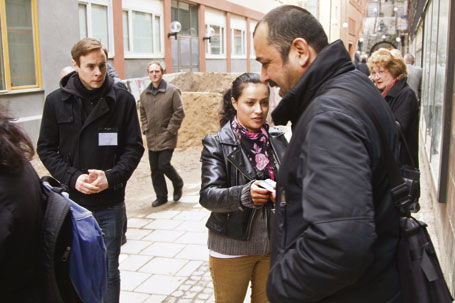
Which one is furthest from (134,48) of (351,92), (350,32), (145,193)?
(350,32)

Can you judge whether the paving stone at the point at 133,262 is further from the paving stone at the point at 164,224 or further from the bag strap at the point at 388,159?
the bag strap at the point at 388,159

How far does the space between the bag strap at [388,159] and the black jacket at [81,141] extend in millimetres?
2186

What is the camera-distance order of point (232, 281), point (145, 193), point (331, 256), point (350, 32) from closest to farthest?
point (331, 256), point (232, 281), point (145, 193), point (350, 32)

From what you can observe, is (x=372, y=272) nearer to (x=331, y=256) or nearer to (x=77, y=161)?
(x=331, y=256)

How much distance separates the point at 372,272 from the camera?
166 cm

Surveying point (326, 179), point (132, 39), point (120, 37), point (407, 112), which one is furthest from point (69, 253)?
point (132, 39)

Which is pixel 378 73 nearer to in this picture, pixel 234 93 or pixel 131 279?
pixel 234 93

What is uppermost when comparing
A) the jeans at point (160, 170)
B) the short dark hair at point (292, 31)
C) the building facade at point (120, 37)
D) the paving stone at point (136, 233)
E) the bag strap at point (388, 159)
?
the building facade at point (120, 37)

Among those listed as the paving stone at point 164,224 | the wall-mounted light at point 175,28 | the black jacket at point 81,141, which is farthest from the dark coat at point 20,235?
the wall-mounted light at point 175,28

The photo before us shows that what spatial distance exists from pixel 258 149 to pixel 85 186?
3.81 feet

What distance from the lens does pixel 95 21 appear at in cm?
1554

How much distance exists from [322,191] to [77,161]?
2.38 m

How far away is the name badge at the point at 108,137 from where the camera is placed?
3551 millimetres

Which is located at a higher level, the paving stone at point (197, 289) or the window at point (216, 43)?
the window at point (216, 43)
